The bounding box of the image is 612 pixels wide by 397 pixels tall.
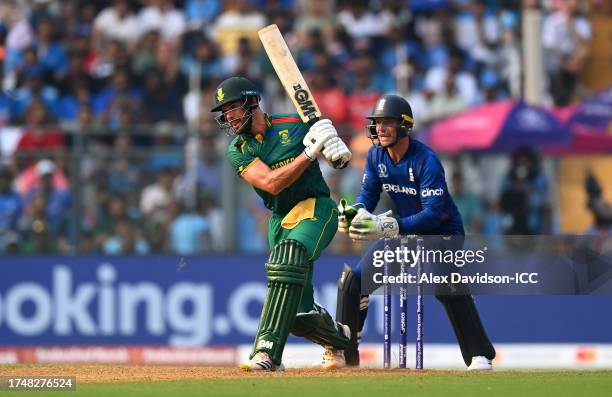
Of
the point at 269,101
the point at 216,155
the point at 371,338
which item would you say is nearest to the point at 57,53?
the point at 269,101

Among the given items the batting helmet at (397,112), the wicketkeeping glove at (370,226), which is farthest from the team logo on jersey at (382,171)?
the wicketkeeping glove at (370,226)

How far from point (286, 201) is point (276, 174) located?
45cm

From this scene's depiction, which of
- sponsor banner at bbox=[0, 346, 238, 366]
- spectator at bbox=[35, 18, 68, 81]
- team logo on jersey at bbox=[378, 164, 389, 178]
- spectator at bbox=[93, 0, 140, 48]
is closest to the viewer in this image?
team logo on jersey at bbox=[378, 164, 389, 178]

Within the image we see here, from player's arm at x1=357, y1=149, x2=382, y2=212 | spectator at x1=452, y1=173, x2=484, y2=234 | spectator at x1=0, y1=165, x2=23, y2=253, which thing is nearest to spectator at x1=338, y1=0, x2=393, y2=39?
spectator at x1=452, y1=173, x2=484, y2=234

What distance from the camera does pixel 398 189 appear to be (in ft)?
33.3

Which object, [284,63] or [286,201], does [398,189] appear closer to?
[286,201]

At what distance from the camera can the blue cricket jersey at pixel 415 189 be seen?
9.91m

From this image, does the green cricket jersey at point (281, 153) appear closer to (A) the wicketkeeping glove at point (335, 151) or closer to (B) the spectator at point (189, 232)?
(A) the wicketkeeping glove at point (335, 151)

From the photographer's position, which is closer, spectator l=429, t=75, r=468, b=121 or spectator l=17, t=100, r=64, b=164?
spectator l=17, t=100, r=64, b=164

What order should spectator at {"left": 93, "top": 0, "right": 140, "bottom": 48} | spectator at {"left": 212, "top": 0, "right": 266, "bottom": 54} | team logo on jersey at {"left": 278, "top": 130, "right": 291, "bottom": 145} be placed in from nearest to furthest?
team logo on jersey at {"left": 278, "top": 130, "right": 291, "bottom": 145}, spectator at {"left": 212, "top": 0, "right": 266, "bottom": 54}, spectator at {"left": 93, "top": 0, "right": 140, "bottom": 48}

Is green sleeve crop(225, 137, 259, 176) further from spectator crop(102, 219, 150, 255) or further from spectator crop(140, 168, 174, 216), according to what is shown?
spectator crop(102, 219, 150, 255)

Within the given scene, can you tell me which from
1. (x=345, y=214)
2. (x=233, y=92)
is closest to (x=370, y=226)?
(x=345, y=214)

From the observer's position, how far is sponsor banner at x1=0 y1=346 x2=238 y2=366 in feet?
49.8

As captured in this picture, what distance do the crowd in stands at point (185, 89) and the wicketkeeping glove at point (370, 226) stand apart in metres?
5.28
